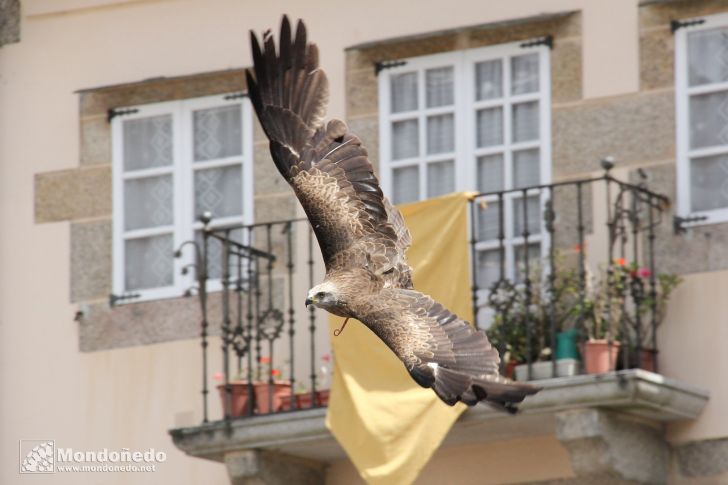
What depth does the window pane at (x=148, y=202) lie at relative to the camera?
21.8 m

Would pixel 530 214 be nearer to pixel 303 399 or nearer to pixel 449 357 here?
pixel 303 399

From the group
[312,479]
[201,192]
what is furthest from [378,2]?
[312,479]

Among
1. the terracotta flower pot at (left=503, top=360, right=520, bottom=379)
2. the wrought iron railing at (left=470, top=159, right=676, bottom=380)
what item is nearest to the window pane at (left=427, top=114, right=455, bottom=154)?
the wrought iron railing at (left=470, top=159, right=676, bottom=380)

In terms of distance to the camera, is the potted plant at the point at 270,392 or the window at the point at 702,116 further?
the potted plant at the point at 270,392

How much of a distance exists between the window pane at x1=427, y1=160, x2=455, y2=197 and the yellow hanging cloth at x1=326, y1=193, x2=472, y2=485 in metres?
0.90

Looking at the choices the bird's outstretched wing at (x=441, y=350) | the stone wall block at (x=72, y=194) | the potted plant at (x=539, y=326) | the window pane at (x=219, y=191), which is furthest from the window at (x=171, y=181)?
the bird's outstretched wing at (x=441, y=350)

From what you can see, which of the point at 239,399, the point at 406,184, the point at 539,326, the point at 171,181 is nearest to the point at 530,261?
the point at 539,326

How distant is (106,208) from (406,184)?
8.36ft

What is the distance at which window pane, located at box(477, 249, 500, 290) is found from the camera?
20.2 metres

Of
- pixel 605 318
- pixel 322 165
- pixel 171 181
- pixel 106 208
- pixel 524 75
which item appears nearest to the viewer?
pixel 322 165

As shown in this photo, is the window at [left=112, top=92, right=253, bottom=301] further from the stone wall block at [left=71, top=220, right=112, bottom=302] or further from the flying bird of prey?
the flying bird of prey

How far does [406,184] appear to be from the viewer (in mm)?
20812

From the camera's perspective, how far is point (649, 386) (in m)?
18.8

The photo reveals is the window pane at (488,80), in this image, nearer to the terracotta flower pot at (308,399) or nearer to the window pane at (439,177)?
the window pane at (439,177)
